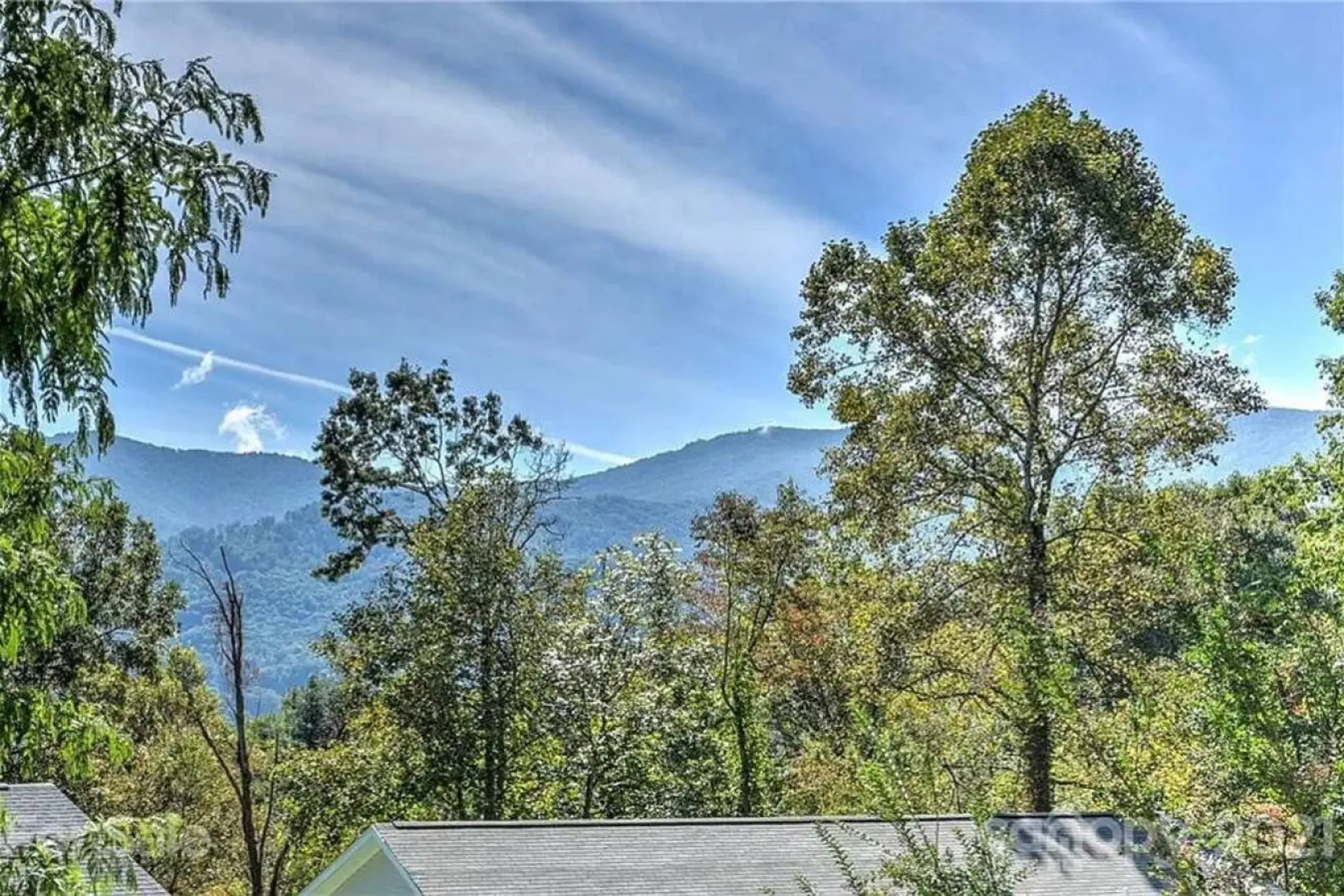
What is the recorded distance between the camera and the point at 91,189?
4.58 metres

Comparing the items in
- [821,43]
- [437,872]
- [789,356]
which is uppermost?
[821,43]

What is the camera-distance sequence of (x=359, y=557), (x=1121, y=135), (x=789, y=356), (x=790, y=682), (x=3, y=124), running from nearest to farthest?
(x=3, y=124) → (x=1121, y=135) → (x=789, y=356) → (x=790, y=682) → (x=359, y=557)

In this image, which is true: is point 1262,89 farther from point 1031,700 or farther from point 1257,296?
point 1031,700

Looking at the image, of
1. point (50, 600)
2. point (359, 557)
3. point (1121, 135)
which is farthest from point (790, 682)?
point (50, 600)

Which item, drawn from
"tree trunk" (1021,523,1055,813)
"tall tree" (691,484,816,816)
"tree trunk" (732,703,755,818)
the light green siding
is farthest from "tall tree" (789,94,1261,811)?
the light green siding

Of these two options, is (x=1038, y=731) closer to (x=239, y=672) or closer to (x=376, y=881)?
(x=376, y=881)

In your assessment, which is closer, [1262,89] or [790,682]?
[1262,89]

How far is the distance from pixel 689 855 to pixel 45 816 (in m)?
7.30

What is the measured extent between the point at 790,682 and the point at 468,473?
8883mm

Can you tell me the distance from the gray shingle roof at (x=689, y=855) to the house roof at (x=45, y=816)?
302 cm

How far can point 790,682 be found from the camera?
928 inches

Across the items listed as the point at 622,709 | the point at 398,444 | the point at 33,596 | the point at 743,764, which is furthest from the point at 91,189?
the point at 398,444

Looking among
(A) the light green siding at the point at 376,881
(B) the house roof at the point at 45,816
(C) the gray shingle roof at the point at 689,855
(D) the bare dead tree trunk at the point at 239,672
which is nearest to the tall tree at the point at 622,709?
(D) the bare dead tree trunk at the point at 239,672

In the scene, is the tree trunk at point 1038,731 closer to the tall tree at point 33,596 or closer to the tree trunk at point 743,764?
the tree trunk at point 743,764
